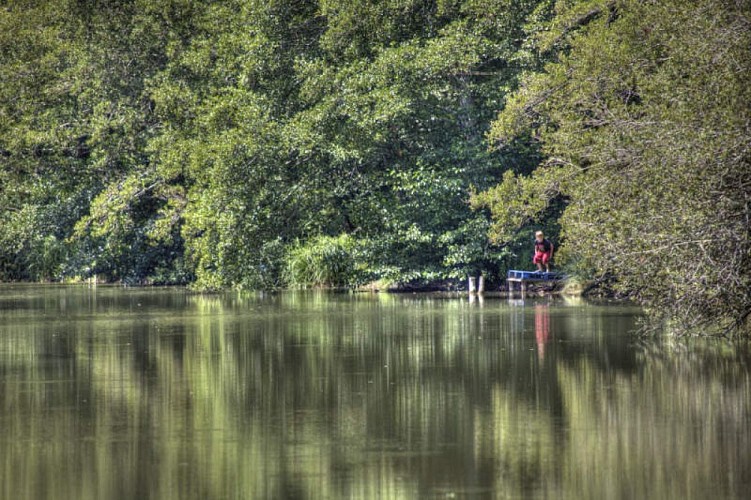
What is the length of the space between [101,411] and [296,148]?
26.3 metres

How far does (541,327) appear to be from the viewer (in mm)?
23375

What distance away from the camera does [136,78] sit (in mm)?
45844

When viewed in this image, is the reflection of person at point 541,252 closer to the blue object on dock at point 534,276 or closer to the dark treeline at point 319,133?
the blue object on dock at point 534,276

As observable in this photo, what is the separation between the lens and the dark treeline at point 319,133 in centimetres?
3128

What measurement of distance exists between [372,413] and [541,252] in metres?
23.5

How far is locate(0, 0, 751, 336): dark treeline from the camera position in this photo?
31.3 meters

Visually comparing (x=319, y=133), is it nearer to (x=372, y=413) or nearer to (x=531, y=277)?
(x=531, y=277)

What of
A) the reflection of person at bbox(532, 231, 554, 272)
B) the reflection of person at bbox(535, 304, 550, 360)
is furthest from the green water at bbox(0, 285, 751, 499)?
the reflection of person at bbox(532, 231, 554, 272)

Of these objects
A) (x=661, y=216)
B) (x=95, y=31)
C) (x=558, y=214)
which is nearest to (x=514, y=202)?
(x=558, y=214)

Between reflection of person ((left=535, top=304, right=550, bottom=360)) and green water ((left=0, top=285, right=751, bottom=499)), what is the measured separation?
96 mm

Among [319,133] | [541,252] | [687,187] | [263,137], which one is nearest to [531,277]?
[541,252]

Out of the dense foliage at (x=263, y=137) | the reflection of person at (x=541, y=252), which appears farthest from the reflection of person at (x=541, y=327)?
the dense foliage at (x=263, y=137)

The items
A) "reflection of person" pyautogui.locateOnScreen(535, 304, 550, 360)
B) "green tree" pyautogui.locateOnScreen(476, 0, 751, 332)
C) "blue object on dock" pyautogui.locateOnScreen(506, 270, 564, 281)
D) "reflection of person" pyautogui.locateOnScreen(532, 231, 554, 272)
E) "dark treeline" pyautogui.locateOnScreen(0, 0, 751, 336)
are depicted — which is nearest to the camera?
"green tree" pyautogui.locateOnScreen(476, 0, 751, 332)

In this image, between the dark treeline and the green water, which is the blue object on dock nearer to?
the dark treeline
